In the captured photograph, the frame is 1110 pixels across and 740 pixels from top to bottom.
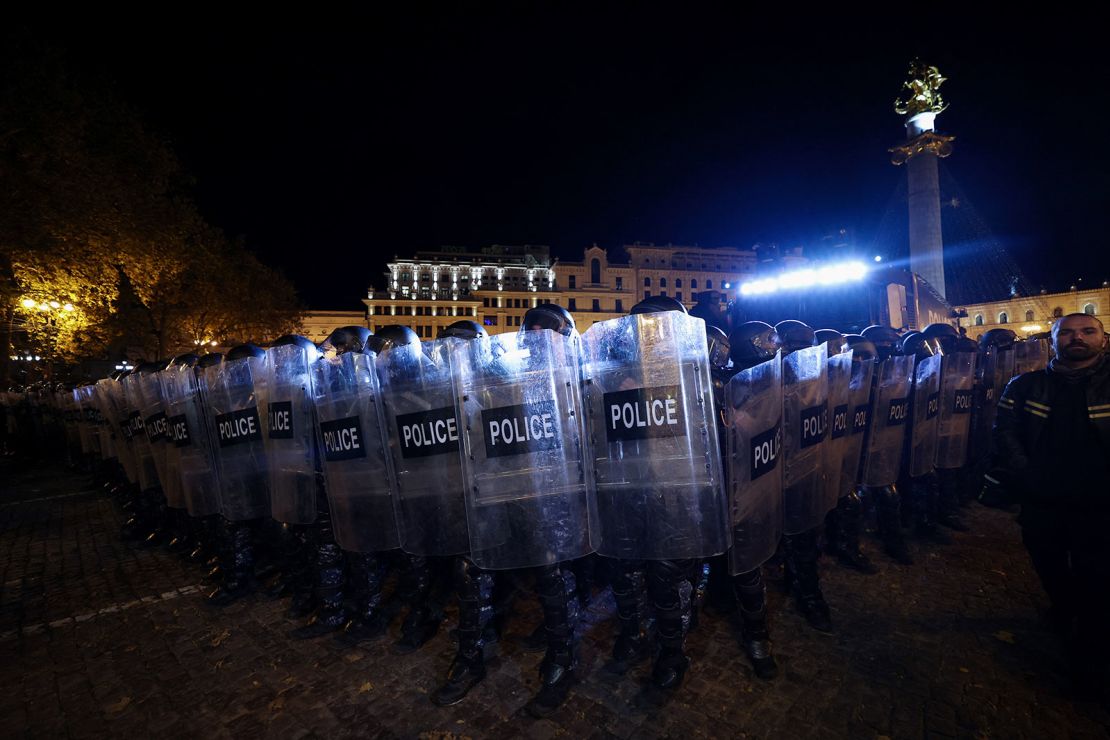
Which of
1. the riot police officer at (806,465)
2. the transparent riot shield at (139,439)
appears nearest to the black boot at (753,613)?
the riot police officer at (806,465)

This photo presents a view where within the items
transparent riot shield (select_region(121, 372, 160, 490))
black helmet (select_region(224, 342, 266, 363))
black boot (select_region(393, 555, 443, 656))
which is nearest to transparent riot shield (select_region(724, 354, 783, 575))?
black boot (select_region(393, 555, 443, 656))

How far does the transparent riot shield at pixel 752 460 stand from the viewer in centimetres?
295

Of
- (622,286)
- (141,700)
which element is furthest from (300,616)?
(622,286)

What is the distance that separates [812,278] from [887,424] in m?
A: 14.1

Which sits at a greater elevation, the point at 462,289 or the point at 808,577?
the point at 462,289

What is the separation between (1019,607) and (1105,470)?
5.76 ft

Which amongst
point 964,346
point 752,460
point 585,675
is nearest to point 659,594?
point 585,675

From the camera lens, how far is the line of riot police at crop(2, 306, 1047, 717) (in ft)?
9.23

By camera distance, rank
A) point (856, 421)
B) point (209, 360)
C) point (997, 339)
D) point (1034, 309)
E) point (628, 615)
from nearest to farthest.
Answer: point (628, 615) → point (856, 421) → point (209, 360) → point (997, 339) → point (1034, 309)

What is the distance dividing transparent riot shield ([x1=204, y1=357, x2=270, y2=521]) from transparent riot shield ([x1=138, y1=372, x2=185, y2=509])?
3.87 feet

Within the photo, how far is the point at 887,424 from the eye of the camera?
4820mm

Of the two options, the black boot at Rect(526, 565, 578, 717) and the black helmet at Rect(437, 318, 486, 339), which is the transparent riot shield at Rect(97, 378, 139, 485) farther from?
the black boot at Rect(526, 565, 578, 717)

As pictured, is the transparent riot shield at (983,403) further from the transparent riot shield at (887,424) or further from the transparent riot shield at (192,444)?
the transparent riot shield at (192,444)

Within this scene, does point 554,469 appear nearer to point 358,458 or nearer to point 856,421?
point 358,458
